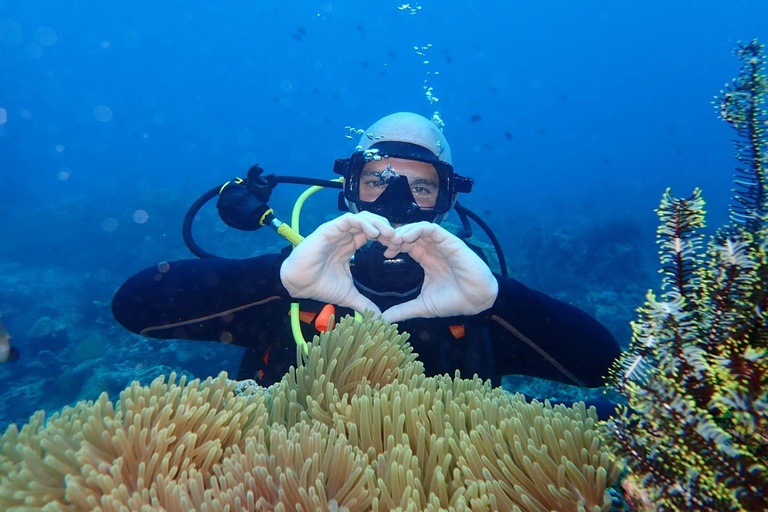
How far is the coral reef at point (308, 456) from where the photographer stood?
0.99 meters

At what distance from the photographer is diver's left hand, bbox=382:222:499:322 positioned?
2.51 meters

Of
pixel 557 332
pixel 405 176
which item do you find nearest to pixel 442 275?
pixel 557 332

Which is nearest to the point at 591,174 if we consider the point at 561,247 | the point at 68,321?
the point at 561,247

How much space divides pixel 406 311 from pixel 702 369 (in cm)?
208

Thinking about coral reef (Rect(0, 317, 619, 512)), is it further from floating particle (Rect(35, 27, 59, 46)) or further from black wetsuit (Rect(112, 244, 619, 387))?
floating particle (Rect(35, 27, 59, 46))

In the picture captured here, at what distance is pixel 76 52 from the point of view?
3942 inches

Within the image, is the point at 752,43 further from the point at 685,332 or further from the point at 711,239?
the point at 685,332

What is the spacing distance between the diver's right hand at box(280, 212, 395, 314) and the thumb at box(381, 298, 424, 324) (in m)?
0.14

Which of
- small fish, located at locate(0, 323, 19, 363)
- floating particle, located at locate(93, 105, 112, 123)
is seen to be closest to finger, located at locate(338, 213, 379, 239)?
small fish, located at locate(0, 323, 19, 363)

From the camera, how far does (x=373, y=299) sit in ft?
10.2

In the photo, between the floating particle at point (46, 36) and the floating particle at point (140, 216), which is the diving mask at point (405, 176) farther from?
the floating particle at point (46, 36)

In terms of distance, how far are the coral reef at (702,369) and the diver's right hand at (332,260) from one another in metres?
1.71

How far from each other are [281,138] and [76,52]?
5872 cm

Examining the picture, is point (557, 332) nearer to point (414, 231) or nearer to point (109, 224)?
point (414, 231)
